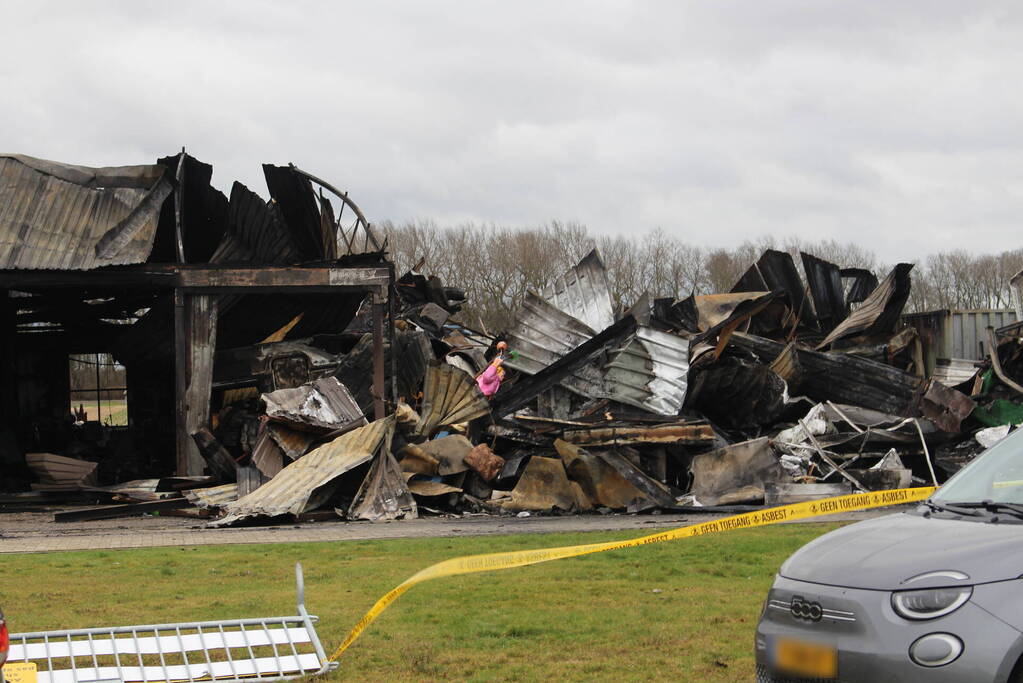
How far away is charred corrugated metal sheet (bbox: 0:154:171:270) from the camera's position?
18188 mm

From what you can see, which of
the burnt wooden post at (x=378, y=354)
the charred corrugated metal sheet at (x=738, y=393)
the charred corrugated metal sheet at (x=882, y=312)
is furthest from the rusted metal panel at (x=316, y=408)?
the charred corrugated metal sheet at (x=882, y=312)

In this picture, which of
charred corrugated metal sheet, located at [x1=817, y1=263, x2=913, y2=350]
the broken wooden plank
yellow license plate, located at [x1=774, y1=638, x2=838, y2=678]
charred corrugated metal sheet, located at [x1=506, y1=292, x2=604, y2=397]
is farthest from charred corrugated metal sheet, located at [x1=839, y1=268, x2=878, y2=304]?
yellow license plate, located at [x1=774, y1=638, x2=838, y2=678]

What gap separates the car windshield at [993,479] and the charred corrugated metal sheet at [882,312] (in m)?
17.5

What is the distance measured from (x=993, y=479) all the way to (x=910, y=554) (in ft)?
3.29

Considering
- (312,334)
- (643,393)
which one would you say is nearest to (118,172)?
(312,334)

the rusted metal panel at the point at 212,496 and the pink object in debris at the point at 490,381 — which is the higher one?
the pink object in debris at the point at 490,381

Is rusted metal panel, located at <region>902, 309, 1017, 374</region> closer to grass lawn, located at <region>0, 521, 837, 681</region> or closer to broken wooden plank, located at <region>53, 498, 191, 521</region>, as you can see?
grass lawn, located at <region>0, 521, 837, 681</region>

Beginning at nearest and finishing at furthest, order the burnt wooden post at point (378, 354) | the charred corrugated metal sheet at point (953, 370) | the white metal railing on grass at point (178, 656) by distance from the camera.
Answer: the white metal railing on grass at point (178, 656), the burnt wooden post at point (378, 354), the charred corrugated metal sheet at point (953, 370)

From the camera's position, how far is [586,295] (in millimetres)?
21844

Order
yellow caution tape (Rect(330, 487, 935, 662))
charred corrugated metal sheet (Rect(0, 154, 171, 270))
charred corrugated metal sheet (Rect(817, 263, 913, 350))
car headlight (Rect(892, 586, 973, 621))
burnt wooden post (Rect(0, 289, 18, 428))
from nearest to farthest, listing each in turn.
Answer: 1. car headlight (Rect(892, 586, 973, 621))
2. yellow caution tape (Rect(330, 487, 935, 662))
3. charred corrugated metal sheet (Rect(0, 154, 171, 270))
4. charred corrugated metal sheet (Rect(817, 263, 913, 350))
5. burnt wooden post (Rect(0, 289, 18, 428))

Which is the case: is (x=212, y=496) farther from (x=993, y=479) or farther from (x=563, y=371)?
(x=993, y=479)

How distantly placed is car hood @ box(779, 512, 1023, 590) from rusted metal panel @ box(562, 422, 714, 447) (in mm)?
11621

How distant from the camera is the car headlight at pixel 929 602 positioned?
4285 millimetres

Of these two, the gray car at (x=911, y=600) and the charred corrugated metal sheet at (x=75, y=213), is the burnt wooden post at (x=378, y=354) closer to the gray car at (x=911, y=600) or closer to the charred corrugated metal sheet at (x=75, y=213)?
the charred corrugated metal sheet at (x=75, y=213)
